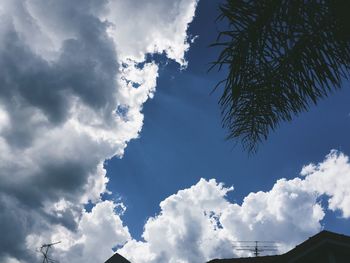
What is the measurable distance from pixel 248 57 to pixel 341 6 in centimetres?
63

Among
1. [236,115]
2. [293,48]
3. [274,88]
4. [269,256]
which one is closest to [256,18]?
[293,48]

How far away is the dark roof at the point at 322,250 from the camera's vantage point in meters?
12.4

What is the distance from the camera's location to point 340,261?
41.4 feet

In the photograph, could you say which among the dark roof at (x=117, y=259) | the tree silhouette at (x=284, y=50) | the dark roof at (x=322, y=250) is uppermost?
the dark roof at (x=117, y=259)

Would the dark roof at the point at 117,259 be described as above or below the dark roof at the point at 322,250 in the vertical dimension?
above

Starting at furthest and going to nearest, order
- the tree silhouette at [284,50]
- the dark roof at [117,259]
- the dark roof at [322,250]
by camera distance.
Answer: the dark roof at [117,259] < the dark roof at [322,250] < the tree silhouette at [284,50]

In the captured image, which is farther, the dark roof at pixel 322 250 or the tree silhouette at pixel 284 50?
the dark roof at pixel 322 250

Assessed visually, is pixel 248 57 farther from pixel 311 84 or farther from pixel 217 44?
pixel 311 84

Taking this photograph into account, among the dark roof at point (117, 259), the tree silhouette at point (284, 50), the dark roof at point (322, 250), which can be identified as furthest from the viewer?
the dark roof at point (117, 259)

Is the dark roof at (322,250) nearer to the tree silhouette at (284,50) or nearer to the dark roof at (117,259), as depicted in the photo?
the tree silhouette at (284,50)

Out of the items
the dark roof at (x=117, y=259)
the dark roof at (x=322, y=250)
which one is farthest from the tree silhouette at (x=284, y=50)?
the dark roof at (x=117, y=259)

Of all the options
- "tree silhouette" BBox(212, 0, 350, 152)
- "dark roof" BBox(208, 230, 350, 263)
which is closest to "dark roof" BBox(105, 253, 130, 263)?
"dark roof" BBox(208, 230, 350, 263)

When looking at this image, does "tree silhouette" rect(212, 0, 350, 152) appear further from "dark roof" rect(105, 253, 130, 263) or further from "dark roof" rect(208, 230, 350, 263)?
"dark roof" rect(105, 253, 130, 263)

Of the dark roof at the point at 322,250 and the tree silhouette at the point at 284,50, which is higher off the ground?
the dark roof at the point at 322,250
